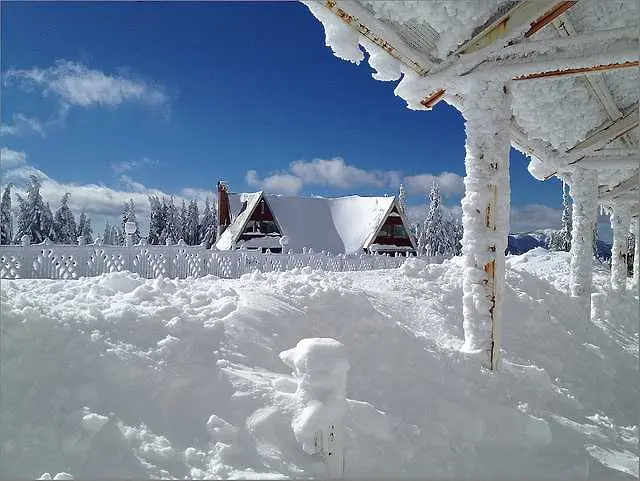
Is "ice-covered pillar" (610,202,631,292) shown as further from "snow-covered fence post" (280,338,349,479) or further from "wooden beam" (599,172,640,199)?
"snow-covered fence post" (280,338,349,479)

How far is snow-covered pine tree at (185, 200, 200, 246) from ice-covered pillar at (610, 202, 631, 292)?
178 feet

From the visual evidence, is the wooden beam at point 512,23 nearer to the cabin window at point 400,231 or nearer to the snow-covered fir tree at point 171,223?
the cabin window at point 400,231

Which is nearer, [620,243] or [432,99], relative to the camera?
[432,99]

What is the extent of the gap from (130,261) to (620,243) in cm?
1705

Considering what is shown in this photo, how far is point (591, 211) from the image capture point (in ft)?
34.3

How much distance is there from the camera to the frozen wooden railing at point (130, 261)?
335 inches

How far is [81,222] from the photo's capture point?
2425 inches

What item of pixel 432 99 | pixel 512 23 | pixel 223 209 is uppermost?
pixel 223 209

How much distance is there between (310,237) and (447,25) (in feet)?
78.9

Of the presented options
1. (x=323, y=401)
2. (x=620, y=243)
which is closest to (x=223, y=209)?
(x=620, y=243)

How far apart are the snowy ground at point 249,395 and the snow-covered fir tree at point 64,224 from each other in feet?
174

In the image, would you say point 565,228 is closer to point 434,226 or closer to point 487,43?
point 434,226

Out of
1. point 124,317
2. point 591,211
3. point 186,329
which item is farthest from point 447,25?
point 591,211

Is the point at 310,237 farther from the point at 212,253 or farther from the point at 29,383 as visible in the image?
the point at 29,383
